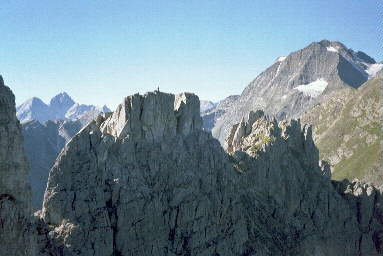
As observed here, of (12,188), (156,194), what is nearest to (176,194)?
(156,194)

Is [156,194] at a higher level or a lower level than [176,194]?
higher

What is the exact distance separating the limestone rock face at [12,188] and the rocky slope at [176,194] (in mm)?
23721

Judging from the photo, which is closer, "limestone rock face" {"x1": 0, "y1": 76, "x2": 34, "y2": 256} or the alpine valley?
"limestone rock face" {"x1": 0, "y1": 76, "x2": 34, "y2": 256}

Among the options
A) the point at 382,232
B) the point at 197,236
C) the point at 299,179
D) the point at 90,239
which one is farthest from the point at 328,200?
the point at 90,239

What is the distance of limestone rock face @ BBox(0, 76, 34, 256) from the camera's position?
5638 centimetres

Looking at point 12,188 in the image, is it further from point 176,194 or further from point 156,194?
point 176,194

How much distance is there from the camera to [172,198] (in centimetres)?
10288

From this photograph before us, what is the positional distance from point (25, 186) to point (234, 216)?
63746 mm

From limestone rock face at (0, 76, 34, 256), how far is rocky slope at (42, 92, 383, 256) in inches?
934

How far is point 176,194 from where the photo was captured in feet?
340

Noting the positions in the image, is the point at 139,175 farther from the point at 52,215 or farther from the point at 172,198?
the point at 52,215

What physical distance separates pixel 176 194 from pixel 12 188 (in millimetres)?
49358

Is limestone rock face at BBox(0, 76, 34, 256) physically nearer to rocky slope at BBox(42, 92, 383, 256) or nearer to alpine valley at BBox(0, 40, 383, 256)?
alpine valley at BBox(0, 40, 383, 256)

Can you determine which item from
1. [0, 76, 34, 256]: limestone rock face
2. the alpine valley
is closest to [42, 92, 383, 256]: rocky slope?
the alpine valley
